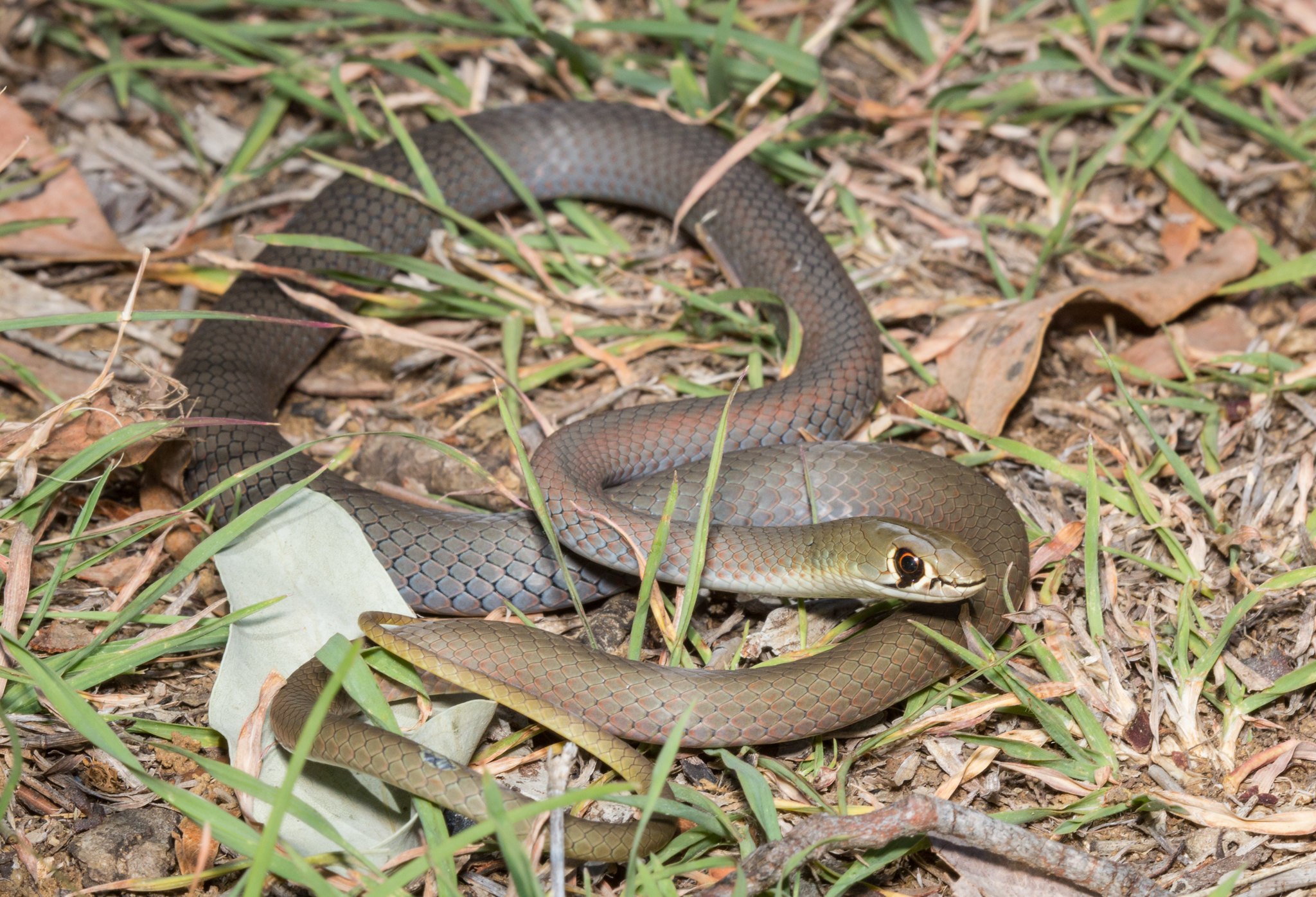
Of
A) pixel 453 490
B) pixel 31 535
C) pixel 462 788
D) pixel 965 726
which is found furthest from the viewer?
pixel 453 490

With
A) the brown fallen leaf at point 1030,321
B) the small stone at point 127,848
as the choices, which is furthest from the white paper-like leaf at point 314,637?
the brown fallen leaf at point 1030,321

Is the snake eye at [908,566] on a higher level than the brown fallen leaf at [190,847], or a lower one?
higher

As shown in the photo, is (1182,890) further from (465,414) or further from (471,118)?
(471,118)

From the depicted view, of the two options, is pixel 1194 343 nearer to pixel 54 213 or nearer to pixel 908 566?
pixel 908 566

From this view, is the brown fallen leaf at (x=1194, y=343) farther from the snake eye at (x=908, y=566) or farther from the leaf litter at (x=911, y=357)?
the snake eye at (x=908, y=566)

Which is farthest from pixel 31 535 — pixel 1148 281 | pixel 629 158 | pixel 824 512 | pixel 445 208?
pixel 1148 281

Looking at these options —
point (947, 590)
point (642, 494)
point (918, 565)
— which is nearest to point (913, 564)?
point (918, 565)
